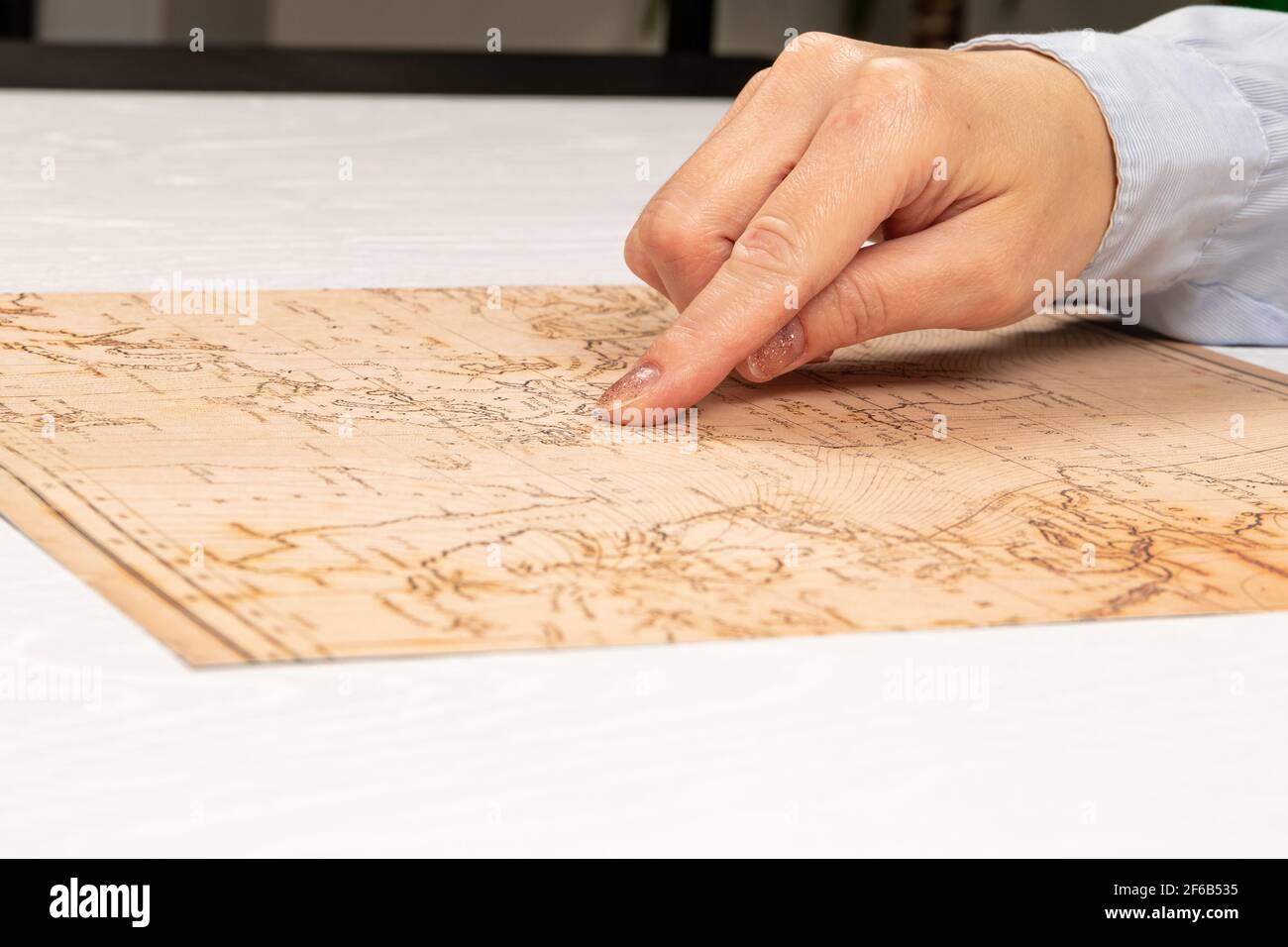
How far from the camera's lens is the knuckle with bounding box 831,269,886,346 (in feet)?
3.07

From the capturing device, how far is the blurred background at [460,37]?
2021mm

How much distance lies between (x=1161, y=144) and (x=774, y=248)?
299 millimetres

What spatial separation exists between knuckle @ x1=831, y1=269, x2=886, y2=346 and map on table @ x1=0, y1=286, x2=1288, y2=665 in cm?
4

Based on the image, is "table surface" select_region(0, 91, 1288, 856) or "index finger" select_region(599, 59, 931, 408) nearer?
"table surface" select_region(0, 91, 1288, 856)

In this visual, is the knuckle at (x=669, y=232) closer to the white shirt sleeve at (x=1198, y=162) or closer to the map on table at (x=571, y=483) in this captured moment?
the map on table at (x=571, y=483)

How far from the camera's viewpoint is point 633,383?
0.89 meters

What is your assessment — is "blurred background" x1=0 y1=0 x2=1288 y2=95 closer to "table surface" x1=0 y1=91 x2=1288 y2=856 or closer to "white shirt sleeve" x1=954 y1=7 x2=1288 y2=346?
"white shirt sleeve" x1=954 y1=7 x2=1288 y2=346

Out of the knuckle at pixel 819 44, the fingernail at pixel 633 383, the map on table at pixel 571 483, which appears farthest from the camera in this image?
the knuckle at pixel 819 44

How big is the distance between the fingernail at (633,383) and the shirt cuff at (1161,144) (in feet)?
0.92

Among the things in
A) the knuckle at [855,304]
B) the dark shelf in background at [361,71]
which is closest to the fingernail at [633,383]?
the knuckle at [855,304]

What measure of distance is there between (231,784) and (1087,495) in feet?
1.45

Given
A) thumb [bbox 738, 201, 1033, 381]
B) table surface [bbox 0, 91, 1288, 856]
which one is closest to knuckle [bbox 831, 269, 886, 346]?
thumb [bbox 738, 201, 1033, 381]

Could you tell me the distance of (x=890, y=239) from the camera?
3.21ft

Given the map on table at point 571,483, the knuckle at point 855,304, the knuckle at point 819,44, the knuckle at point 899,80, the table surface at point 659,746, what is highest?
the knuckle at point 819,44
